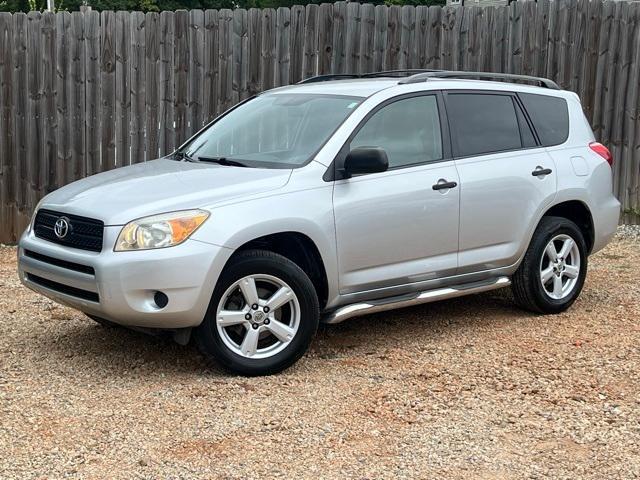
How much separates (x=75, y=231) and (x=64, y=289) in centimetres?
36

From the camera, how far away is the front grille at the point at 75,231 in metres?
5.25

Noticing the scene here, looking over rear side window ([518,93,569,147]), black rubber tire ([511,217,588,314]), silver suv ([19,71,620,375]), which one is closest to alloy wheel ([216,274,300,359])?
silver suv ([19,71,620,375])

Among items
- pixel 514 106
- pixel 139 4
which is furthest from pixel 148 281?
pixel 139 4

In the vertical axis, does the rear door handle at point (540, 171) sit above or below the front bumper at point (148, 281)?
above

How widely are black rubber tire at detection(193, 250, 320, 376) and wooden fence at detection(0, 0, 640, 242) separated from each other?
192 inches

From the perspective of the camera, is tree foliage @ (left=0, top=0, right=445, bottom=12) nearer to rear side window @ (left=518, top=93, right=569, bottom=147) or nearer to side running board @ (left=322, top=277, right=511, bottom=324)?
rear side window @ (left=518, top=93, right=569, bottom=147)

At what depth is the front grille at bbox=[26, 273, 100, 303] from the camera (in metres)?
5.23

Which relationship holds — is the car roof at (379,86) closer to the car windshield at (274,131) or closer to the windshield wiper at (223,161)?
the car windshield at (274,131)

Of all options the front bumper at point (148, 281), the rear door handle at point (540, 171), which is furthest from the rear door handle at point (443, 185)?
the front bumper at point (148, 281)

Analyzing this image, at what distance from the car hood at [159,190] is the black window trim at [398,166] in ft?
0.99

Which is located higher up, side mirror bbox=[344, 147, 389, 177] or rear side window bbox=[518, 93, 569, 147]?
rear side window bbox=[518, 93, 569, 147]

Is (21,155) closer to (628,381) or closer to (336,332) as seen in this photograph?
(336,332)

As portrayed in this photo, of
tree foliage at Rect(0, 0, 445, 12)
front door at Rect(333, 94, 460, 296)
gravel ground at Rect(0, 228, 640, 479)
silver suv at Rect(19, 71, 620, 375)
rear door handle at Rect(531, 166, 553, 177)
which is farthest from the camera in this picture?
tree foliage at Rect(0, 0, 445, 12)

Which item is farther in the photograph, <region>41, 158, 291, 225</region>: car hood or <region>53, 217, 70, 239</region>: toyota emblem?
<region>53, 217, 70, 239</region>: toyota emblem
